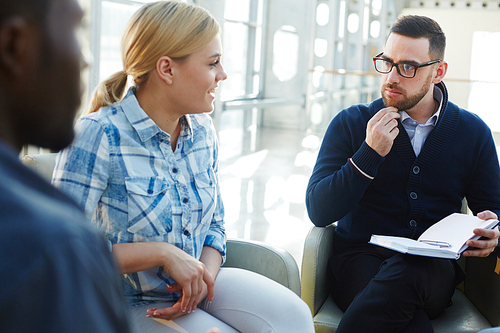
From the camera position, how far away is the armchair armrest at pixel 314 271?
164 centimetres

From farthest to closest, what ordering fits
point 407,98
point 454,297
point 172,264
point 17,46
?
1. point 407,98
2. point 454,297
3. point 172,264
4. point 17,46

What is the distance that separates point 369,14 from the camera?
55.2 ft

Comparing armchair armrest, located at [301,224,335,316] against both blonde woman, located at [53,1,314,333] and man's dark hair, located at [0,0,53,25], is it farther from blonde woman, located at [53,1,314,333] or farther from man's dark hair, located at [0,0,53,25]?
man's dark hair, located at [0,0,53,25]

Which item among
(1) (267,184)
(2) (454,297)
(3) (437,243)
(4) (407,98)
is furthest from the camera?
(1) (267,184)

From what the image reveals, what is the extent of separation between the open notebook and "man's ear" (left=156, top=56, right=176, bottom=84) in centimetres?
84

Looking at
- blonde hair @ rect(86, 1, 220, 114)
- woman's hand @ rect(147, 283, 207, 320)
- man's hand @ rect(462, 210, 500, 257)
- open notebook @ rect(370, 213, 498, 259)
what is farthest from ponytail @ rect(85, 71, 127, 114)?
man's hand @ rect(462, 210, 500, 257)

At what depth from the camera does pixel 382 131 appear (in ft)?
5.65

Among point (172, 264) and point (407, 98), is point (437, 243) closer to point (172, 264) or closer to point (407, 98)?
point (407, 98)

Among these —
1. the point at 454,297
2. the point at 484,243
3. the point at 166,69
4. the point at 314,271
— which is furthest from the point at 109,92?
the point at 454,297

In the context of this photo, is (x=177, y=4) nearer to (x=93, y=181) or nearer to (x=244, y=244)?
(x=93, y=181)

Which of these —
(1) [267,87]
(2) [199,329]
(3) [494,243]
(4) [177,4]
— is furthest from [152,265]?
(1) [267,87]

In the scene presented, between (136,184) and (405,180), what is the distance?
1.03m

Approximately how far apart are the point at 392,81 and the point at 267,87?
7827 millimetres

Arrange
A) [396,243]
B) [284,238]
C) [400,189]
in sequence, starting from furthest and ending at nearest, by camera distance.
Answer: [284,238], [400,189], [396,243]
